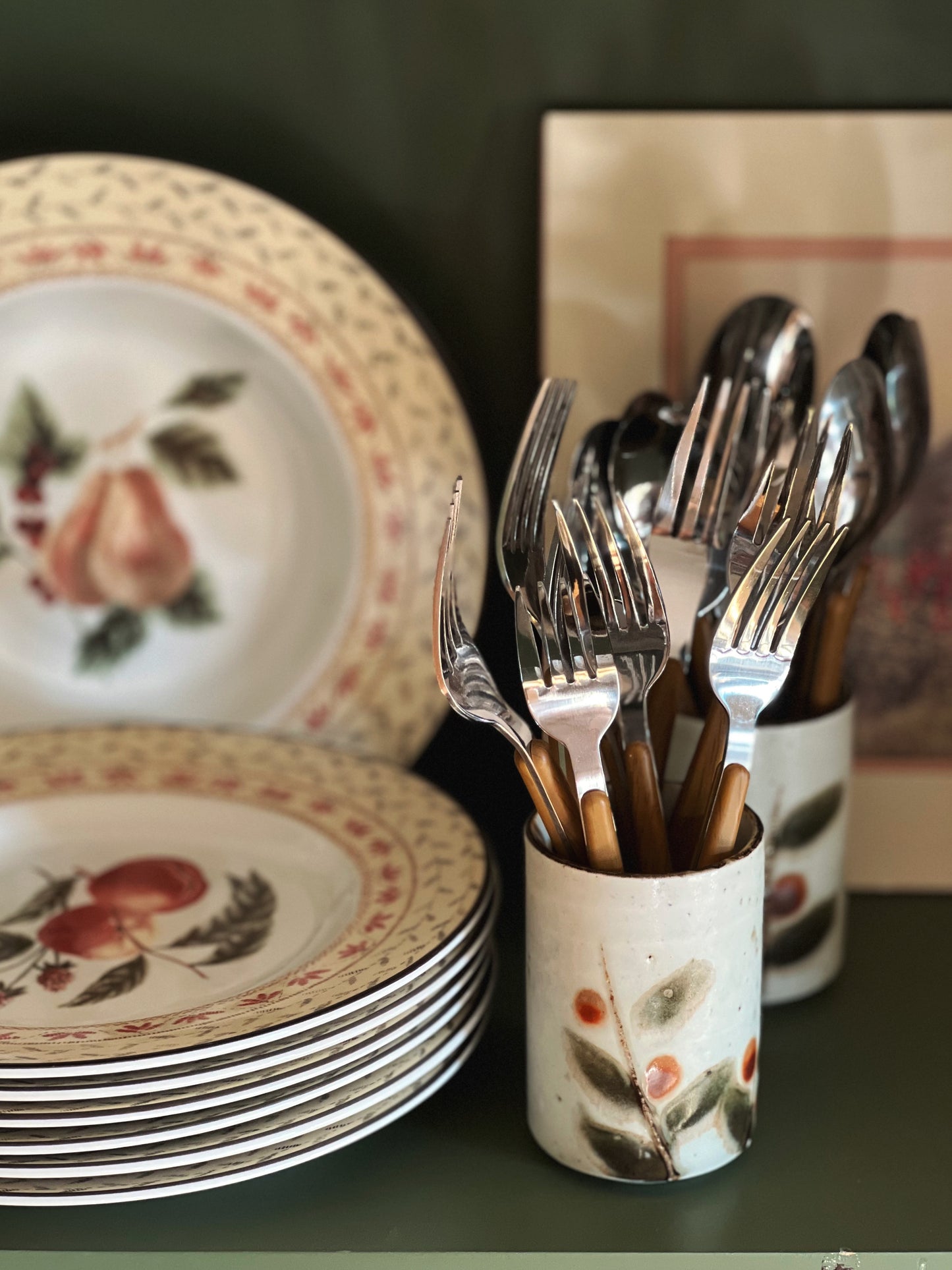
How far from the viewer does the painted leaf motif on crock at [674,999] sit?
17.6 inches

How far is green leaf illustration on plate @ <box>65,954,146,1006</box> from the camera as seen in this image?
51 centimetres

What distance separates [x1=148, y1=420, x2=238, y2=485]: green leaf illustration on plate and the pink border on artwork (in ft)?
0.75

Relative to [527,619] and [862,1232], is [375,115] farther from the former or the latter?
[862,1232]

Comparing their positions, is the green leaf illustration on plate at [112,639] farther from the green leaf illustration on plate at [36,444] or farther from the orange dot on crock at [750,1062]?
the orange dot on crock at [750,1062]

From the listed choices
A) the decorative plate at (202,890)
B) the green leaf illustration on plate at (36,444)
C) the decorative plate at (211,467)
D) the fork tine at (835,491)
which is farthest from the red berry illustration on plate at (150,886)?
the fork tine at (835,491)

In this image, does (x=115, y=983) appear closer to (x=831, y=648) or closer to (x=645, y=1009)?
(x=645, y=1009)

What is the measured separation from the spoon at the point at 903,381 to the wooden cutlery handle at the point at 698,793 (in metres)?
0.16

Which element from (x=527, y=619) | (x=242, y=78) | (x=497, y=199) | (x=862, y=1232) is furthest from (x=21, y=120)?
(x=862, y=1232)

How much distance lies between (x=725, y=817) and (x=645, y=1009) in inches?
2.8

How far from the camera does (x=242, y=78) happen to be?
0.64 m

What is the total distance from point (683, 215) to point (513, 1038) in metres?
0.39

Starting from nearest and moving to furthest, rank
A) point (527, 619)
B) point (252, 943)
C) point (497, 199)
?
point (527, 619), point (252, 943), point (497, 199)

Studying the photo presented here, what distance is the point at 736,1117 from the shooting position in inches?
18.6

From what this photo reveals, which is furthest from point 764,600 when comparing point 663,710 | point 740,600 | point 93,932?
point 93,932
